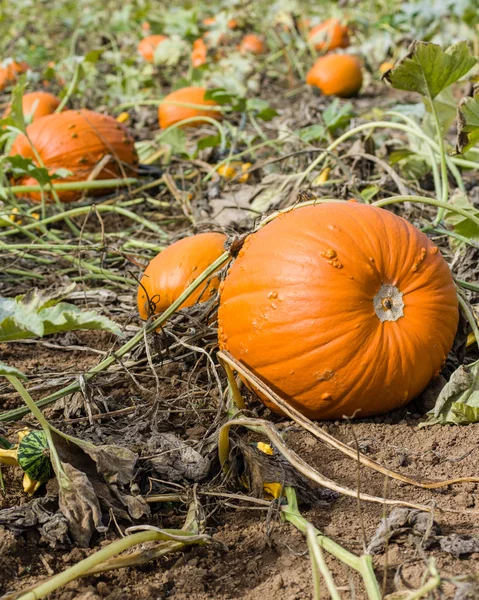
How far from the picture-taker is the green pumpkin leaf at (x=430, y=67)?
9.22ft

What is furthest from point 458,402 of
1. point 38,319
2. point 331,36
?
point 331,36

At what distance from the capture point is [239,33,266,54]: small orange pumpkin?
932cm

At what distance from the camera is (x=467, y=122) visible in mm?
2732

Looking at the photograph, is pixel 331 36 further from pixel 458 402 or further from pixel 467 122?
pixel 458 402

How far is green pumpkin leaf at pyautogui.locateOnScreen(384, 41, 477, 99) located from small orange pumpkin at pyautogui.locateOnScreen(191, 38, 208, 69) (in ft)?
17.8

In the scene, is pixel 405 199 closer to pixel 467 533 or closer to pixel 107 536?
pixel 467 533

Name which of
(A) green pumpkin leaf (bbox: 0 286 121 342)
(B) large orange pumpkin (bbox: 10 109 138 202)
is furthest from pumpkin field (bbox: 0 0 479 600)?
(B) large orange pumpkin (bbox: 10 109 138 202)

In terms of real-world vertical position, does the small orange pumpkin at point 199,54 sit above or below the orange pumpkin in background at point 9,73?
below

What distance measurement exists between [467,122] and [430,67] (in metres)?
0.30

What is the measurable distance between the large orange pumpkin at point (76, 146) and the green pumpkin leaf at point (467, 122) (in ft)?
7.44

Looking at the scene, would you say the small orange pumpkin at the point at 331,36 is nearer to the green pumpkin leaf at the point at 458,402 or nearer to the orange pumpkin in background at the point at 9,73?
the orange pumpkin in background at the point at 9,73

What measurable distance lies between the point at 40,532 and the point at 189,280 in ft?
3.98

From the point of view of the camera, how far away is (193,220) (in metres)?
4.13

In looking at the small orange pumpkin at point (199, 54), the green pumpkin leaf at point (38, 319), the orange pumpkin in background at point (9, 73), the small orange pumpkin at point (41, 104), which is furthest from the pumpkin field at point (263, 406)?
the small orange pumpkin at point (199, 54)
